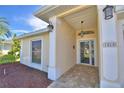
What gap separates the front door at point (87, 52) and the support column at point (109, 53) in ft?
14.3

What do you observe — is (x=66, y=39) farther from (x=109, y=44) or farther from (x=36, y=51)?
(x=109, y=44)

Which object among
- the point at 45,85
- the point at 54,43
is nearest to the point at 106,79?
the point at 45,85

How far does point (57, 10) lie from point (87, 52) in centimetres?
454

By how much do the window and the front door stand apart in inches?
126

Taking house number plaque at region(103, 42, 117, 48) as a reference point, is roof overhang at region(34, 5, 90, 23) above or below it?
above

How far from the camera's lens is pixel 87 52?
8.69 m

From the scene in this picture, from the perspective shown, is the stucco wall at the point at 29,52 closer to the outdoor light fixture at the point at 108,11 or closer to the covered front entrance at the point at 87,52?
the covered front entrance at the point at 87,52

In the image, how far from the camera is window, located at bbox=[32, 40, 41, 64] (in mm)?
8305

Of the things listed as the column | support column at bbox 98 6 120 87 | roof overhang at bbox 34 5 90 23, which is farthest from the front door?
support column at bbox 98 6 120 87

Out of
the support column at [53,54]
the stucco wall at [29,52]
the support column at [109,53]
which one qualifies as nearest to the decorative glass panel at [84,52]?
the stucco wall at [29,52]

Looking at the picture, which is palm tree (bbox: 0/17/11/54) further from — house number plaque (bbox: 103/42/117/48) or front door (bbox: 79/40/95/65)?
house number plaque (bbox: 103/42/117/48)

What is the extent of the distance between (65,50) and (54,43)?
116cm

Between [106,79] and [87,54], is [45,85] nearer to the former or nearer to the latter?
[106,79]
